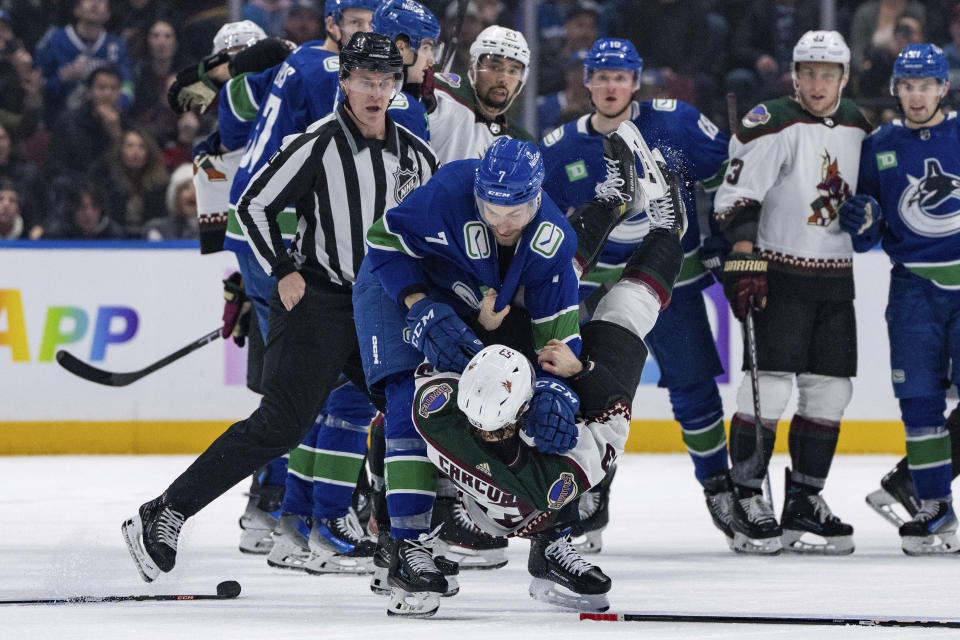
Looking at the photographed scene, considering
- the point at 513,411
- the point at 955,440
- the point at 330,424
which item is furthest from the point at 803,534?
the point at 513,411

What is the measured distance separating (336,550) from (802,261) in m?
1.65

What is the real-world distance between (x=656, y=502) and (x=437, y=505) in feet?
5.44

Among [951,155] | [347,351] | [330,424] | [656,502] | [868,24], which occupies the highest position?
[868,24]

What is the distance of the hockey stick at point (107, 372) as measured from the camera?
5566 mm

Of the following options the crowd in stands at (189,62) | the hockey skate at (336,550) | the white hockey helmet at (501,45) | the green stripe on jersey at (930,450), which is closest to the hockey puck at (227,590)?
the hockey skate at (336,550)

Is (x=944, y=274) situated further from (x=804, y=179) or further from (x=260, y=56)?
(x=260, y=56)

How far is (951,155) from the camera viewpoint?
4.50 metres

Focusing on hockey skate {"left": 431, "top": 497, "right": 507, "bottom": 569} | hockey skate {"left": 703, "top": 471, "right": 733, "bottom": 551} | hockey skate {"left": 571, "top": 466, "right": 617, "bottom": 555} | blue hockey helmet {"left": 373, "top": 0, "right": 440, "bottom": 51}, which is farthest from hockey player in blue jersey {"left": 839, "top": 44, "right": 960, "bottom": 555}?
blue hockey helmet {"left": 373, "top": 0, "right": 440, "bottom": 51}

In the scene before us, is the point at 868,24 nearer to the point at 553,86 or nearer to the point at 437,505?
the point at 553,86

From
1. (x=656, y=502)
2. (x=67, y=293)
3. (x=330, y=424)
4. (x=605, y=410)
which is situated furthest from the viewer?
(x=67, y=293)

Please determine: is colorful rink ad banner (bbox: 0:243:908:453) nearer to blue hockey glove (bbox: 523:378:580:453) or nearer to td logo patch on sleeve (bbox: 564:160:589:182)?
td logo patch on sleeve (bbox: 564:160:589:182)

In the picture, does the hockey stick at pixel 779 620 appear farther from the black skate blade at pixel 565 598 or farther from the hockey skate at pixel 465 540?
the hockey skate at pixel 465 540

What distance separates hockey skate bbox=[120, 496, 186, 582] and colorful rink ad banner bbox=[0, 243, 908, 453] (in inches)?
131

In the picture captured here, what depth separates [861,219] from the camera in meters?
4.46
